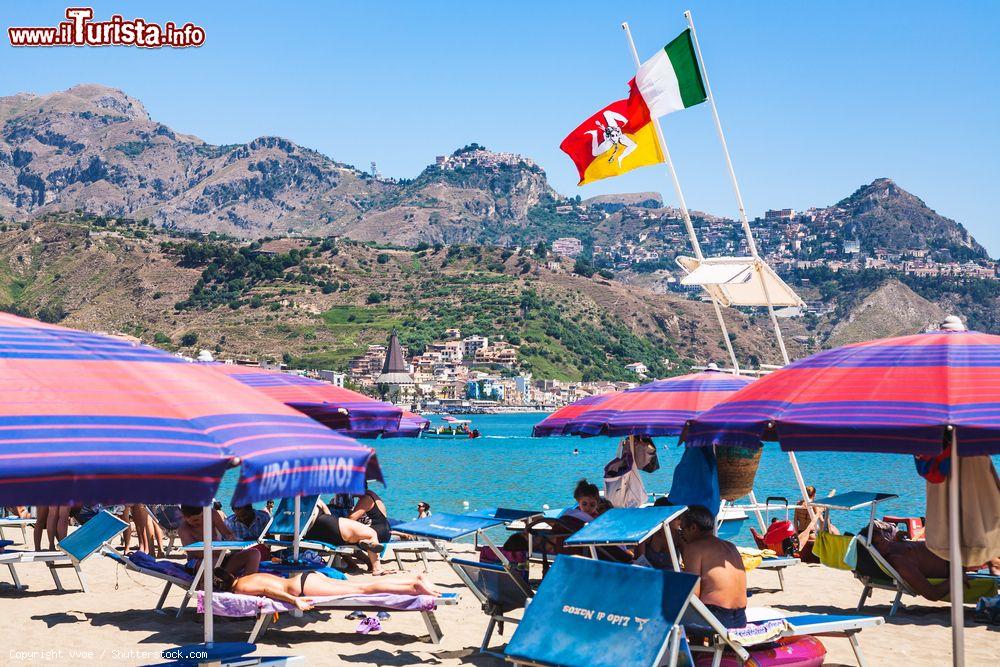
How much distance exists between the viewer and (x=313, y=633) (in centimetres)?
822

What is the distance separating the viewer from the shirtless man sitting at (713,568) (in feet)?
19.5

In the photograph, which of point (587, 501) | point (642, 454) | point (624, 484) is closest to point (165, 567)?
point (587, 501)

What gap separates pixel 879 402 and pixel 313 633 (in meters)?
4.55

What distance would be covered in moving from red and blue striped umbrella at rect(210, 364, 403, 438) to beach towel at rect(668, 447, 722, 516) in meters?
4.94

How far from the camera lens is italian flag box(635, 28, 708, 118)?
489 inches

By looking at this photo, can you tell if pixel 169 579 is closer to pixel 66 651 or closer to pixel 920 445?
pixel 66 651

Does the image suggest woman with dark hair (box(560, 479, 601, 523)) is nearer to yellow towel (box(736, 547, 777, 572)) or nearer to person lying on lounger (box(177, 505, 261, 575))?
yellow towel (box(736, 547, 777, 572))

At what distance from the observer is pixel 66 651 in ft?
24.3

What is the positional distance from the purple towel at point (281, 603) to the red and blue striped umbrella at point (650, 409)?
3485 millimetres

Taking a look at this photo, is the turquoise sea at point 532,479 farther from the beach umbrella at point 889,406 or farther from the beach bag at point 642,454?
the beach umbrella at point 889,406

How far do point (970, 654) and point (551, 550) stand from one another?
3.08m

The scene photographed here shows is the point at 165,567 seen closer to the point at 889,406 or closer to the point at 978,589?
the point at 889,406

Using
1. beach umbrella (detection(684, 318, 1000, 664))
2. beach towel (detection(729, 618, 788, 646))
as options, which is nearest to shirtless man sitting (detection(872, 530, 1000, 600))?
beach umbrella (detection(684, 318, 1000, 664))

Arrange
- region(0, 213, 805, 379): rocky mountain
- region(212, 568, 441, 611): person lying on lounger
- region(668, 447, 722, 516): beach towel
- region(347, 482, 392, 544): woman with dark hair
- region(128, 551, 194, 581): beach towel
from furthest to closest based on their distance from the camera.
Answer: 1. region(0, 213, 805, 379): rocky mountain
2. region(347, 482, 392, 544): woman with dark hair
3. region(128, 551, 194, 581): beach towel
4. region(212, 568, 441, 611): person lying on lounger
5. region(668, 447, 722, 516): beach towel
